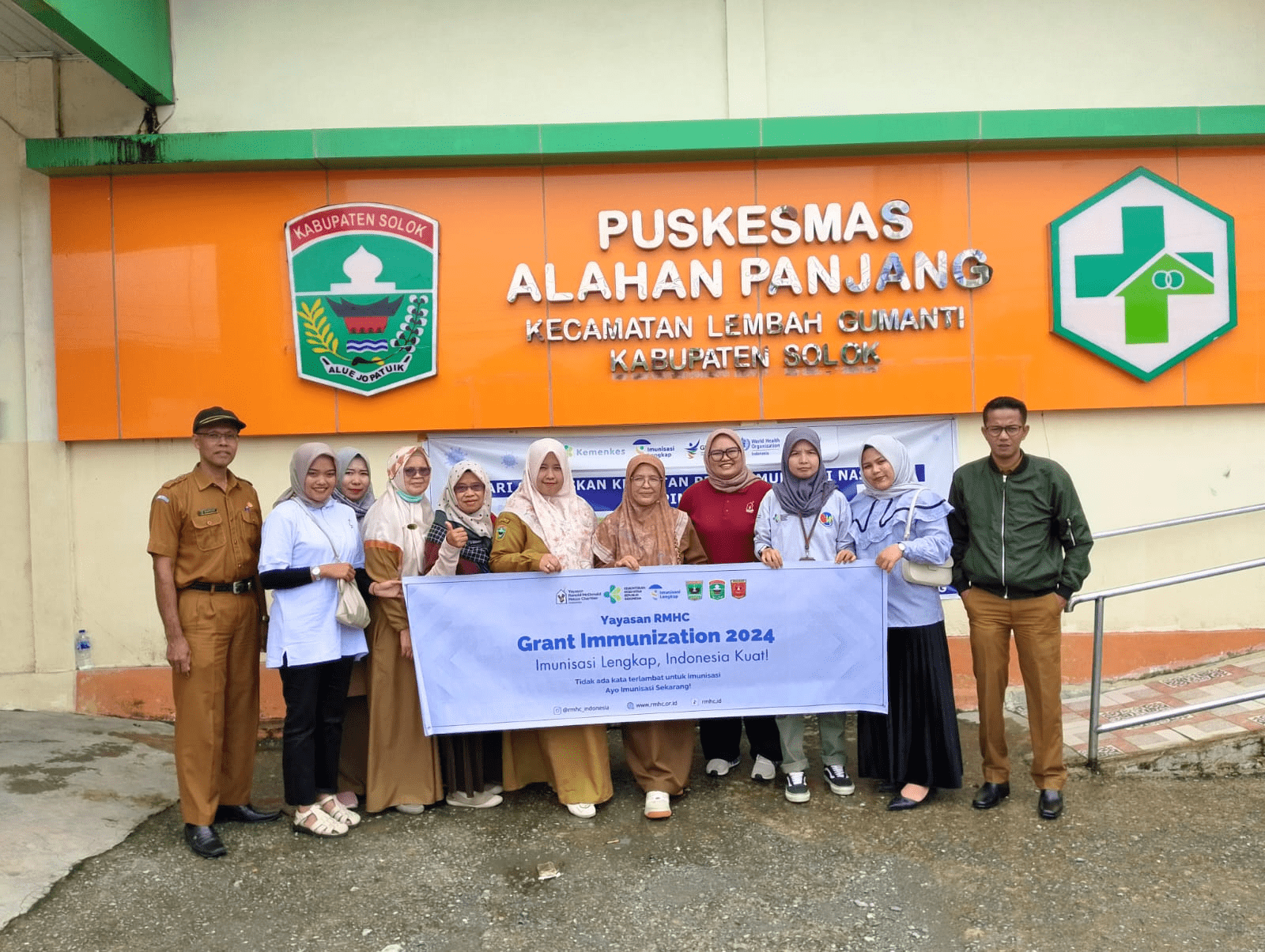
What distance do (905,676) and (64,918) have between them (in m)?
3.38

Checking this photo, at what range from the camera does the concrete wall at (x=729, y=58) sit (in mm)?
6023

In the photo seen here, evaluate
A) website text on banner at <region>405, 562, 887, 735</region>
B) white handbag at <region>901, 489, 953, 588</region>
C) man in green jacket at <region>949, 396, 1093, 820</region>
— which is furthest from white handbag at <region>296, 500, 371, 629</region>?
man in green jacket at <region>949, 396, 1093, 820</region>

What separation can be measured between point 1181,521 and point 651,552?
3624mm

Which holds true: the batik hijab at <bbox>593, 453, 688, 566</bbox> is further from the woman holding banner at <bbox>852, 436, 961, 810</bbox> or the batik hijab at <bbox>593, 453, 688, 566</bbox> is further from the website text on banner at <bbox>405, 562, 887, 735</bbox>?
the woman holding banner at <bbox>852, 436, 961, 810</bbox>

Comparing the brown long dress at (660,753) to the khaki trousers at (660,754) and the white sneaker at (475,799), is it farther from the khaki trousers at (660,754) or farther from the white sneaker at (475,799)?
the white sneaker at (475,799)

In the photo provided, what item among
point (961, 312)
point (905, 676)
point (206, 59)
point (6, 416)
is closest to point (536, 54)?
point (206, 59)

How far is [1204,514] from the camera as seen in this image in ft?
19.5

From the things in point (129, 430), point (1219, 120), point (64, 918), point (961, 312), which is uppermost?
point (1219, 120)

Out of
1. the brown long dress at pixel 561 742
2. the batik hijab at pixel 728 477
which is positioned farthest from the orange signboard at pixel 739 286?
the brown long dress at pixel 561 742

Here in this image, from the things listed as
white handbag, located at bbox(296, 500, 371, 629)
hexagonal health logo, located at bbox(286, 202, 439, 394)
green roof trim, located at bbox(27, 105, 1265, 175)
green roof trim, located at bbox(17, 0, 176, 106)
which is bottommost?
white handbag, located at bbox(296, 500, 371, 629)

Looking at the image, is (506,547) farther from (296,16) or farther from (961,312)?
(296,16)

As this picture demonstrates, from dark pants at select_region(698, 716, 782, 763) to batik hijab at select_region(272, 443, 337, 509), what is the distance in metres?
2.10

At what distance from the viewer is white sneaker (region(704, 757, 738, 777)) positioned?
15.1 feet

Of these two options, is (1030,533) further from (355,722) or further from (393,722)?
(355,722)
